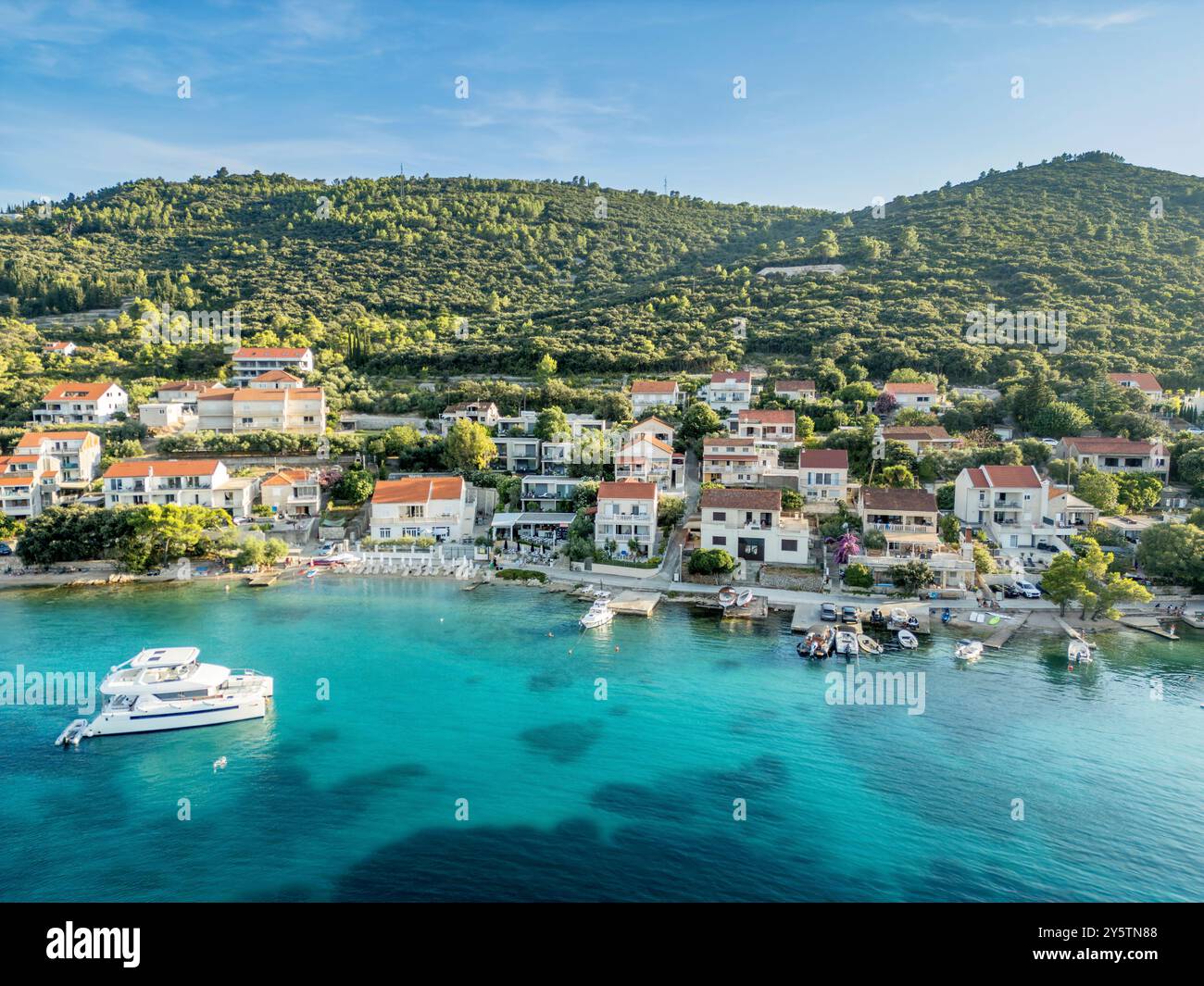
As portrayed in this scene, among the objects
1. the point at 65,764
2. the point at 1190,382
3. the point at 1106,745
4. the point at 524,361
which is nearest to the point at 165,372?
the point at 524,361

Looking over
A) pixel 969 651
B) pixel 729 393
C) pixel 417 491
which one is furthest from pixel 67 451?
pixel 969 651

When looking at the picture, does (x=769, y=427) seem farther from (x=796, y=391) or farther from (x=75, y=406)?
(x=75, y=406)

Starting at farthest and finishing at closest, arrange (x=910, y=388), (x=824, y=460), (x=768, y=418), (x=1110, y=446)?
(x=910, y=388) < (x=768, y=418) < (x=1110, y=446) < (x=824, y=460)

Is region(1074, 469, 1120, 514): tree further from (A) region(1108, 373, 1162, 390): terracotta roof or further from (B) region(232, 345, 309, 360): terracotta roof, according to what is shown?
(B) region(232, 345, 309, 360): terracotta roof

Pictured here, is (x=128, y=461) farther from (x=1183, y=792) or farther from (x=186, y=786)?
(x=1183, y=792)

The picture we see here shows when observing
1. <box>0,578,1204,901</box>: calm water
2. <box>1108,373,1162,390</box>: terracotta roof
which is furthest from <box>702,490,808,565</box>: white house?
<box>1108,373,1162,390</box>: terracotta roof

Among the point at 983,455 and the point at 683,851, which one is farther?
the point at 983,455

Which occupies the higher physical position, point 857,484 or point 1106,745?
point 857,484
